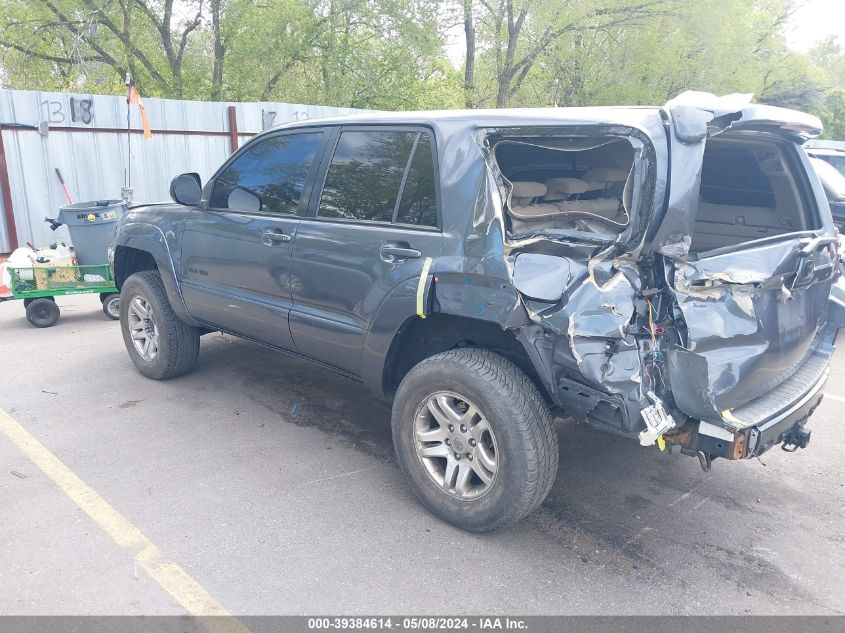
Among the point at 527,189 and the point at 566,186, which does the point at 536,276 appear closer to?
the point at 527,189

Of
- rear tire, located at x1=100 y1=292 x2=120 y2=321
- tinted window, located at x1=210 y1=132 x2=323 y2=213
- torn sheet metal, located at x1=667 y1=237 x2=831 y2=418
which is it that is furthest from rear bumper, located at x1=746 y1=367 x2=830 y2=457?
rear tire, located at x1=100 y1=292 x2=120 y2=321

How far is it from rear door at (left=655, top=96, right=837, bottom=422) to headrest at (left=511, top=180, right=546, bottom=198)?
0.78 m

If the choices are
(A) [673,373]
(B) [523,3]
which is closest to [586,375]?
(A) [673,373]

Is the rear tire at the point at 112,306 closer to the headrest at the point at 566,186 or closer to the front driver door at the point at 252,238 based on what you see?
the front driver door at the point at 252,238

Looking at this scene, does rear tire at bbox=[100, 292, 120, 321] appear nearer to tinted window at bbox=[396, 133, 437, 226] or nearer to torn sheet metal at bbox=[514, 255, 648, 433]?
tinted window at bbox=[396, 133, 437, 226]

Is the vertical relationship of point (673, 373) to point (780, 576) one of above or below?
above

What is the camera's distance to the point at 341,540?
311 centimetres

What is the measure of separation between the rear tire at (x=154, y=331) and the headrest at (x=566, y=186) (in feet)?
9.79

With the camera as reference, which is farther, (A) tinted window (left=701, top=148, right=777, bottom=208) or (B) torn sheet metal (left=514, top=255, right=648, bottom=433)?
(A) tinted window (left=701, top=148, right=777, bottom=208)

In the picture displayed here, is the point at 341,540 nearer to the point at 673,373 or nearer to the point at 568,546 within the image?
the point at 568,546

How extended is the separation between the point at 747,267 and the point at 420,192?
61.1 inches

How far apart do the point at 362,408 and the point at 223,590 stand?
2.07 m

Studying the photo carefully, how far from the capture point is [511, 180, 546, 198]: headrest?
337 cm

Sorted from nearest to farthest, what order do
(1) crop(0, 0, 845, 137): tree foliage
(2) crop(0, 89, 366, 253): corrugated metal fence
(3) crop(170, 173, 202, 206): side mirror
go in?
1. (3) crop(170, 173, 202, 206): side mirror
2. (2) crop(0, 89, 366, 253): corrugated metal fence
3. (1) crop(0, 0, 845, 137): tree foliage
